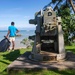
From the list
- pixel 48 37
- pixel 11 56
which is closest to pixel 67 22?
pixel 11 56

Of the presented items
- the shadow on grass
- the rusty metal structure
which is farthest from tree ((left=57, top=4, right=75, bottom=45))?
the rusty metal structure

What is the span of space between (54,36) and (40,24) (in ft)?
2.23

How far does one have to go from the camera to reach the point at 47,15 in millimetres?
7641

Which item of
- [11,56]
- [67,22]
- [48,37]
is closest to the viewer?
[48,37]

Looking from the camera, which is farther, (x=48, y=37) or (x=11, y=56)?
(x=11, y=56)

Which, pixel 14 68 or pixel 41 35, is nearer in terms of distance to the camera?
pixel 14 68

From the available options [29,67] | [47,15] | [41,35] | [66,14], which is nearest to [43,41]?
[41,35]

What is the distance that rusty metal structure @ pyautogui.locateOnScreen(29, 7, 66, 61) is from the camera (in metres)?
7.33

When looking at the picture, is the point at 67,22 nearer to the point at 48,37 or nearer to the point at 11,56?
the point at 11,56

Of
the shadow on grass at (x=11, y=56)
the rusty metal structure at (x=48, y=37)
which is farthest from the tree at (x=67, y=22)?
the rusty metal structure at (x=48, y=37)

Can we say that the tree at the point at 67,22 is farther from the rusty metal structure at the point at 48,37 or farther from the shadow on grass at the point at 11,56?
the rusty metal structure at the point at 48,37

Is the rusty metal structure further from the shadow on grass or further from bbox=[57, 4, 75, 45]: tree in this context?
bbox=[57, 4, 75, 45]: tree

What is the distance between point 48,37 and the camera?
26.3 feet

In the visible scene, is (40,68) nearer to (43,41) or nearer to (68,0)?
(43,41)
